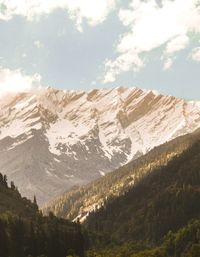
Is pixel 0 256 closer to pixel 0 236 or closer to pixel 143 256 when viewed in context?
pixel 0 236

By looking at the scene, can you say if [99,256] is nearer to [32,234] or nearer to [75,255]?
[75,255]

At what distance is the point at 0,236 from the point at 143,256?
149 ft

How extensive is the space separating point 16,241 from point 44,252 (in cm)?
947

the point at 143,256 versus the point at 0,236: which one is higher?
the point at 0,236

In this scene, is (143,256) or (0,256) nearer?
(0,256)

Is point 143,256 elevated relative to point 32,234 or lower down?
lower down

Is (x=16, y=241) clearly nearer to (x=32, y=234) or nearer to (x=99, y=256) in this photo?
(x=32, y=234)

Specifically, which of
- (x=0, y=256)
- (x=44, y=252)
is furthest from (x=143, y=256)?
(x=0, y=256)

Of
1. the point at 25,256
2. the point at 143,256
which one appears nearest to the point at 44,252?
the point at 25,256

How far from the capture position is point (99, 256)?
195125mm

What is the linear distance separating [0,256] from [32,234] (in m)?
14.3

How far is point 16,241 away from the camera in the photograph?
197 metres

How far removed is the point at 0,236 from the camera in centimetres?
18862

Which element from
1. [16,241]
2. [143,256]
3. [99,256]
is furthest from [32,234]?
[143,256]
